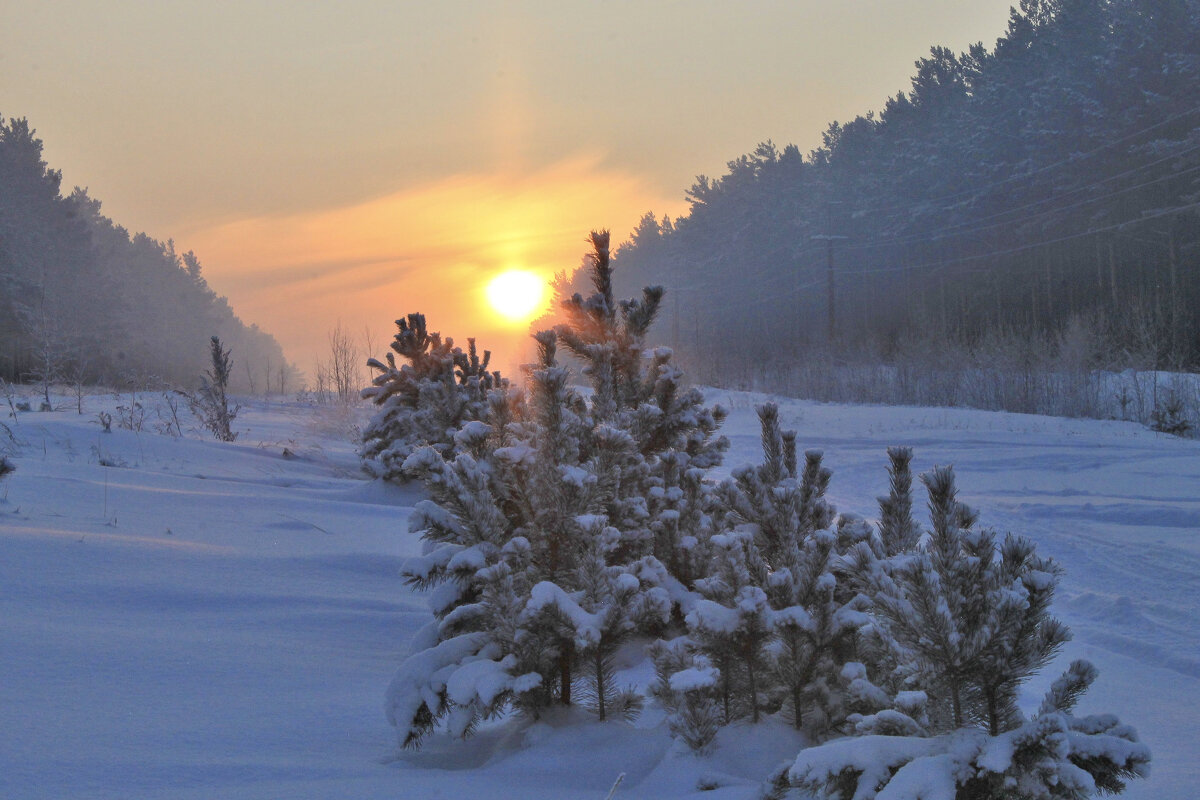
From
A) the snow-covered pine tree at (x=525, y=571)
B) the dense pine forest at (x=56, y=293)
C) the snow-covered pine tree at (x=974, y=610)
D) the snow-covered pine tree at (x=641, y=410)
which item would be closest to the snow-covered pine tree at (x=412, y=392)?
the snow-covered pine tree at (x=641, y=410)

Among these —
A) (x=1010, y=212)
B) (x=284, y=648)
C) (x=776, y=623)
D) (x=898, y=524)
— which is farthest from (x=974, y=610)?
(x=1010, y=212)

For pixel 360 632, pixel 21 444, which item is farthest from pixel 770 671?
pixel 21 444

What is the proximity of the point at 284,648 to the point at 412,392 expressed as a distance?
20.5ft

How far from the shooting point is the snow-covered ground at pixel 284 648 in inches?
90.6

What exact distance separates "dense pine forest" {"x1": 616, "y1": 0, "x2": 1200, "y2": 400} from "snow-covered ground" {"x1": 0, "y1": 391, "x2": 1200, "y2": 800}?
58.8 feet

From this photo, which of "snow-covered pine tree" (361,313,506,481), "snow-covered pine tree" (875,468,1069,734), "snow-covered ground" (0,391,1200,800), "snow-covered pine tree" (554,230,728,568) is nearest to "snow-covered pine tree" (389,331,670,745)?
"snow-covered ground" (0,391,1200,800)

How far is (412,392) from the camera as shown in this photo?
378 inches

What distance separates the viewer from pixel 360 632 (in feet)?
13.3

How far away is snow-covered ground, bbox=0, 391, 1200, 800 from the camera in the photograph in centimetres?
230

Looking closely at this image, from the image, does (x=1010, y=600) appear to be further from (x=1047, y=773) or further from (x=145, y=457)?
(x=145, y=457)

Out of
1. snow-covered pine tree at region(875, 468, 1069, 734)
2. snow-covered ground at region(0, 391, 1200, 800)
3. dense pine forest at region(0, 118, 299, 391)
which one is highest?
dense pine forest at region(0, 118, 299, 391)

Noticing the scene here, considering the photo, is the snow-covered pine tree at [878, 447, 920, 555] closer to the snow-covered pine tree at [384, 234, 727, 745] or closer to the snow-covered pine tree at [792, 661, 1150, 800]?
the snow-covered pine tree at [384, 234, 727, 745]

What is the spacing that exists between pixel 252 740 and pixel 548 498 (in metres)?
1.28

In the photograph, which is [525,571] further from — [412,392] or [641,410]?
[412,392]
